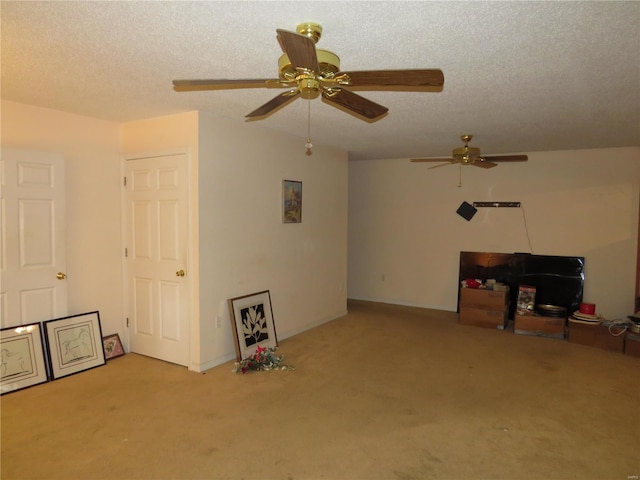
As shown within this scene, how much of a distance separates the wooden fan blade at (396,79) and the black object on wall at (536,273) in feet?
15.4

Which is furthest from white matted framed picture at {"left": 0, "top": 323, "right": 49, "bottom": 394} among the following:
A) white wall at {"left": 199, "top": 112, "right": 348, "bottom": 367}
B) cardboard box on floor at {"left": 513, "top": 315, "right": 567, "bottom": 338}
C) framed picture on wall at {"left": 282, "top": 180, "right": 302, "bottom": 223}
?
cardboard box on floor at {"left": 513, "top": 315, "right": 567, "bottom": 338}

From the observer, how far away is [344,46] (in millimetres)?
2205

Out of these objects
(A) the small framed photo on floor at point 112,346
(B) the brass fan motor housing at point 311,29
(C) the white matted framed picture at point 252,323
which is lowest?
(A) the small framed photo on floor at point 112,346

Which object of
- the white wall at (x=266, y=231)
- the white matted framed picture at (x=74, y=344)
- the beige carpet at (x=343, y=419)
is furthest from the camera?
the white wall at (x=266, y=231)

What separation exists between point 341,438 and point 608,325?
12.5ft

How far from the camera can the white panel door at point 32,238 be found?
11.2ft

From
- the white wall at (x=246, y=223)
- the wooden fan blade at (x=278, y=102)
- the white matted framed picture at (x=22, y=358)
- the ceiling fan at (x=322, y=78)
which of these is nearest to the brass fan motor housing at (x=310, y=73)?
the ceiling fan at (x=322, y=78)

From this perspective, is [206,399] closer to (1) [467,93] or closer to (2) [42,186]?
(2) [42,186]

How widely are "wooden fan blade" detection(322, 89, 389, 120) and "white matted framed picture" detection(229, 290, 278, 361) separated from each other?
244 centimetres

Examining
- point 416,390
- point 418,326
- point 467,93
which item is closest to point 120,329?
point 416,390

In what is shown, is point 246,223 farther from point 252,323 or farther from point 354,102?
point 354,102

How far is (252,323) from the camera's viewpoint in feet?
14.0

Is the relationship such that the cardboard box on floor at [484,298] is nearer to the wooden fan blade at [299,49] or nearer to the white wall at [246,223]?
the white wall at [246,223]

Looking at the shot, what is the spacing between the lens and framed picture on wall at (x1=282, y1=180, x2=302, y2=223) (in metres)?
4.79
